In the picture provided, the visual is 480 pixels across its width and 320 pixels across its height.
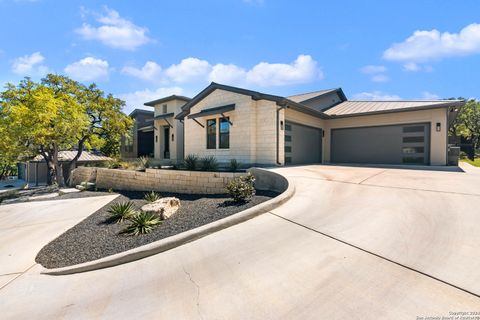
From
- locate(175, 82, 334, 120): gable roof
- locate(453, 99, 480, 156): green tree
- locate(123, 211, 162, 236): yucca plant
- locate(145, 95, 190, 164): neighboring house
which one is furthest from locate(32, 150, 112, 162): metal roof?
locate(453, 99, 480, 156): green tree

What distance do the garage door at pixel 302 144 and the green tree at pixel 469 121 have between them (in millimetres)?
31906

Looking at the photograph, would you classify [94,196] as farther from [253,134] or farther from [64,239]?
[253,134]

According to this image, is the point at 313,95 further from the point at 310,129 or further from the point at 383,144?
the point at 383,144

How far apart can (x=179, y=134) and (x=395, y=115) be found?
15.9m

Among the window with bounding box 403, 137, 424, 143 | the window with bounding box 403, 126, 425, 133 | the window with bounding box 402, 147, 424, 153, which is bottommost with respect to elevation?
the window with bounding box 402, 147, 424, 153

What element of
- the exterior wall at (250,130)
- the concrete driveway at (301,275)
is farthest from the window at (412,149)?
the concrete driveway at (301,275)

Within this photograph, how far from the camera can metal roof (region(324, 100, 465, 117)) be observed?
11497 millimetres

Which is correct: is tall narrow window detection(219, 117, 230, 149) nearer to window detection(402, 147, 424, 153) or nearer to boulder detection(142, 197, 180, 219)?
boulder detection(142, 197, 180, 219)

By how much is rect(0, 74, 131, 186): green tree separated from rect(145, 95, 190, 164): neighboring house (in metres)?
3.19

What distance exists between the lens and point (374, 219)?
173 inches

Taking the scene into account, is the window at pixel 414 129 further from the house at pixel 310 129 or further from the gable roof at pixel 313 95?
the gable roof at pixel 313 95

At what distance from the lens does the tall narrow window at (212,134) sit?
1402cm

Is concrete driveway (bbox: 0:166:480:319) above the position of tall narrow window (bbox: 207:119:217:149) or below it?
below

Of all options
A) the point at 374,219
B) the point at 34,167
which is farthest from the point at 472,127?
the point at 34,167
